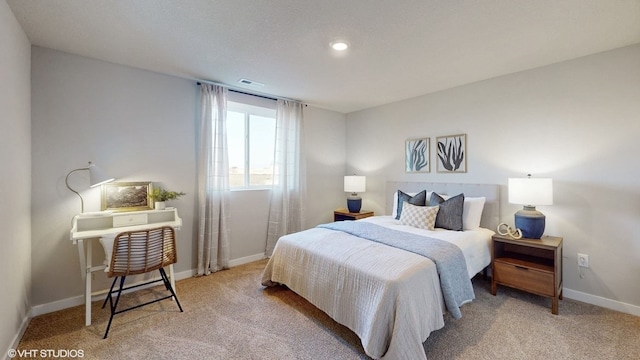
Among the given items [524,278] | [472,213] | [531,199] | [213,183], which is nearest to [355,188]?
[472,213]

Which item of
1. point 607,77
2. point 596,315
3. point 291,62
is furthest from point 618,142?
point 291,62

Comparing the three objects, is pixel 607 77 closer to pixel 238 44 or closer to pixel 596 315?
pixel 596 315

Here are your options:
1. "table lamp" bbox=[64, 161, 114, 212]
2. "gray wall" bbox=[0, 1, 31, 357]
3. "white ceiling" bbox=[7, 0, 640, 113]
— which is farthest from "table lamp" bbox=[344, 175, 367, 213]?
"gray wall" bbox=[0, 1, 31, 357]

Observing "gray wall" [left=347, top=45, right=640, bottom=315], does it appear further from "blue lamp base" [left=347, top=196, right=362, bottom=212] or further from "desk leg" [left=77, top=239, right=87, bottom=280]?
"desk leg" [left=77, top=239, right=87, bottom=280]

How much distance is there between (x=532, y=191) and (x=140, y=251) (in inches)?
143

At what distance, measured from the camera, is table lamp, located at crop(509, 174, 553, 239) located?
2.46m

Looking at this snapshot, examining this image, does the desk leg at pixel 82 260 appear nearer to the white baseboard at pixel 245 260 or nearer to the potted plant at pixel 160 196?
the potted plant at pixel 160 196

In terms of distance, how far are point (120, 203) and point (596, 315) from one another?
Answer: 4.69 meters

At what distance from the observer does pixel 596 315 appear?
2.31 metres

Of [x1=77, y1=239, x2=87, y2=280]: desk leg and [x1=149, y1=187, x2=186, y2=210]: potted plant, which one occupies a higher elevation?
[x1=149, y1=187, x2=186, y2=210]: potted plant

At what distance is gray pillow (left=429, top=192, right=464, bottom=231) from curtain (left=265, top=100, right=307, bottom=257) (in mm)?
2026

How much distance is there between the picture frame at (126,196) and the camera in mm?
2648

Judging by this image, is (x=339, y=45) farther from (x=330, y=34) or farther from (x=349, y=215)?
(x=349, y=215)

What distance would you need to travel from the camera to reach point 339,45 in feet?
7.48
